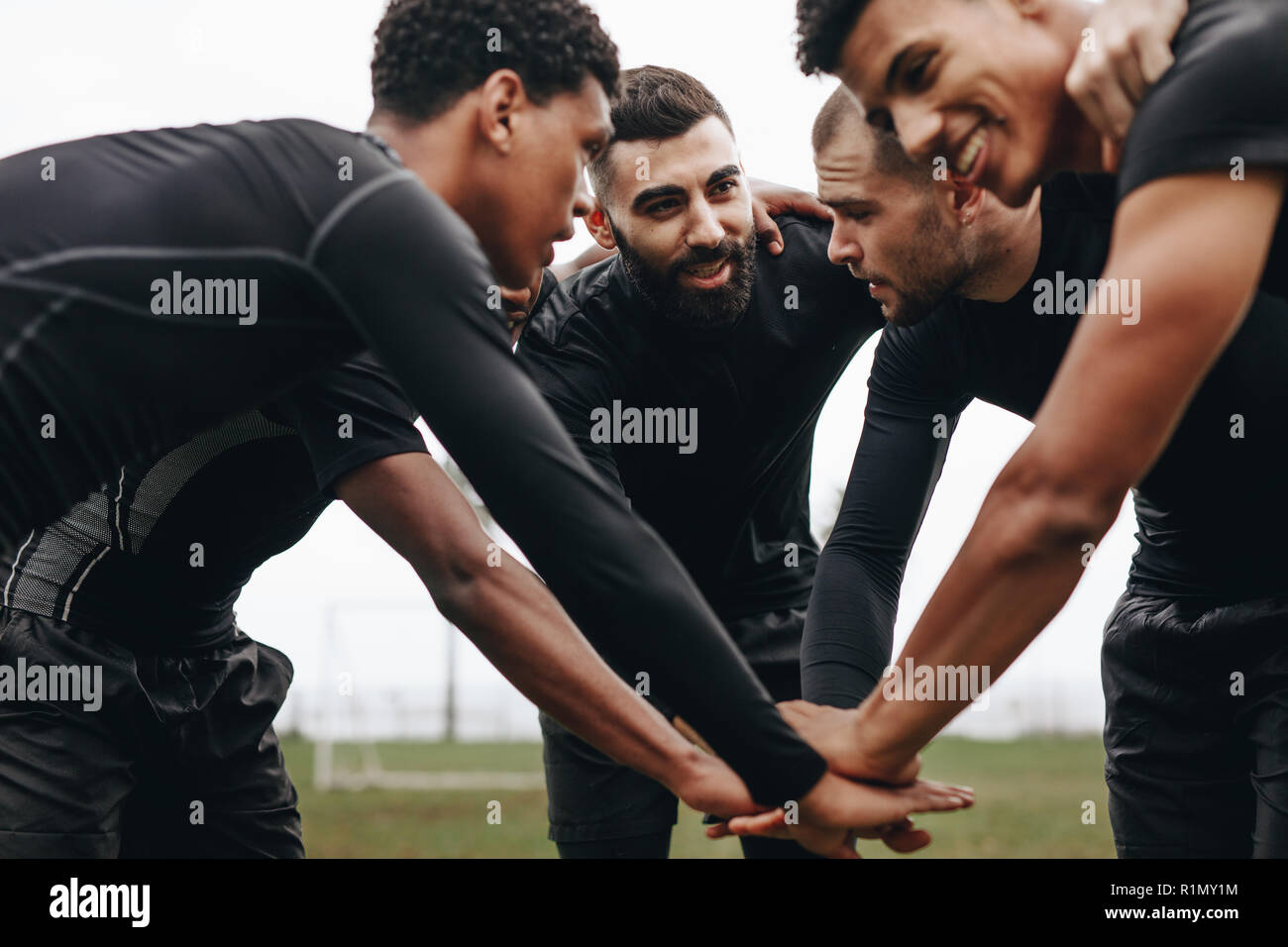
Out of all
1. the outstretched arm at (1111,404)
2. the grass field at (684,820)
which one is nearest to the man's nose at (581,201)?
the outstretched arm at (1111,404)

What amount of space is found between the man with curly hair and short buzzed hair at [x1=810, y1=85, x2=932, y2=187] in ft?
4.18

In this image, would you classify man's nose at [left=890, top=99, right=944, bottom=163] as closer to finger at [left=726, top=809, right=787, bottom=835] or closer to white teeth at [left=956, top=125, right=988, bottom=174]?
white teeth at [left=956, top=125, right=988, bottom=174]

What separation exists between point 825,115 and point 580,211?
127 cm

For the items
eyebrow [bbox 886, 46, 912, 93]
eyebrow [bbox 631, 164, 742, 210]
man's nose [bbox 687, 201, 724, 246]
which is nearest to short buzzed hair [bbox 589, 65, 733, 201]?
eyebrow [bbox 631, 164, 742, 210]

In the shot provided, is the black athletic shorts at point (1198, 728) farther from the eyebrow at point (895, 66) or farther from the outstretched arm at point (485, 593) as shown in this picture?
the eyebrow at point (895, 66)

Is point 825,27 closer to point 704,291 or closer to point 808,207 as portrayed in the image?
point 704,291

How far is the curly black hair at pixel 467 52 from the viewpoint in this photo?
252 cm

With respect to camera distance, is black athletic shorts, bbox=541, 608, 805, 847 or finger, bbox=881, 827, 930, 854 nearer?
finger, bbox=881, 827, 930, 854

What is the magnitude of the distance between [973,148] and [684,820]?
14114 millimetres

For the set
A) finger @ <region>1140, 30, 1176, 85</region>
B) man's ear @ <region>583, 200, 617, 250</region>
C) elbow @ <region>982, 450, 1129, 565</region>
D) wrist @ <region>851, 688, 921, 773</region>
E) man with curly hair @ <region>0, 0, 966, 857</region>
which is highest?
man's ear @ <region>583, 200, 617, 250</region>

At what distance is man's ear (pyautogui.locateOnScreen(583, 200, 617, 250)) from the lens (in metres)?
4.61

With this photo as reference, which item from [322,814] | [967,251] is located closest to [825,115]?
[967,251]
